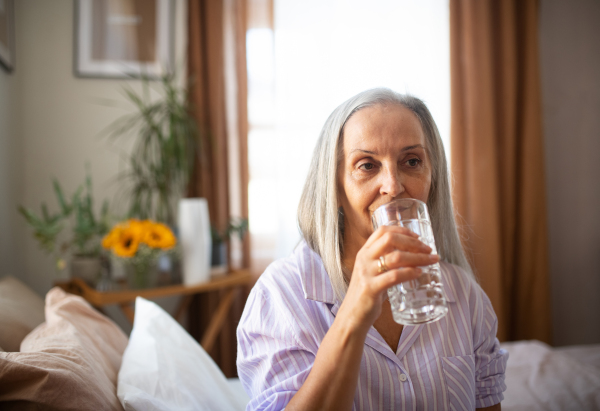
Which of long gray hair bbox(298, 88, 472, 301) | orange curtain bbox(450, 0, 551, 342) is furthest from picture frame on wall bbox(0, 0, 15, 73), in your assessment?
orange curtain bbox(450, 0, 551, 342)

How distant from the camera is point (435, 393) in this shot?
0.96 meters

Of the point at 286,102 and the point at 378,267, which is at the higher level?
the point at 286,102

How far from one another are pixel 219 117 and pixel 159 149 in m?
0.42

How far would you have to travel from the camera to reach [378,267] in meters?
0.71

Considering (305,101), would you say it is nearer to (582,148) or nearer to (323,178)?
(323,178)

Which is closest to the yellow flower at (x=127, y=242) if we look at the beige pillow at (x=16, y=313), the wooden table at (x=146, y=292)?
the wooden table at (x=146, y=292)

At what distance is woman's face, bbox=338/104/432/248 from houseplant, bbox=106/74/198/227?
1549mm

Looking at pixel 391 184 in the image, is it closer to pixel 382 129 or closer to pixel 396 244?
pixel 382 129

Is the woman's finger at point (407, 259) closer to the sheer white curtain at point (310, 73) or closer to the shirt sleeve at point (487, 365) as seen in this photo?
the shirt sleeve at point (487, 365)

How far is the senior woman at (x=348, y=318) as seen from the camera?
860 millimetres

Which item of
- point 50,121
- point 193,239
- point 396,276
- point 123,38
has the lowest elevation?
point 193,239

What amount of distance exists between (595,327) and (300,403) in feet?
10.8

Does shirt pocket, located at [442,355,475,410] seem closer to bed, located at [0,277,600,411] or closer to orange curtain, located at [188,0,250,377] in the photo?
bed, located at [0,277,600,411]

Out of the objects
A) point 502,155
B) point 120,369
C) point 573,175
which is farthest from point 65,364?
point 573,175
